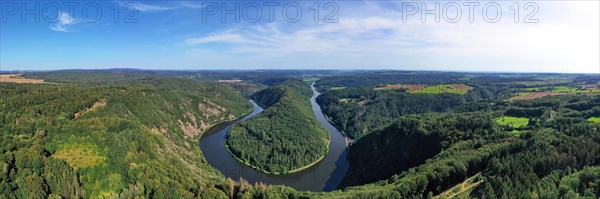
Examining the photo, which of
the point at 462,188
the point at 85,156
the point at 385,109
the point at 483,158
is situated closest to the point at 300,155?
the point at 483,158

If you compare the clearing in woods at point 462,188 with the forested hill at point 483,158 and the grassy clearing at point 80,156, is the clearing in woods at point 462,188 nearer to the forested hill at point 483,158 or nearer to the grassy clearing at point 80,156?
the forested hill at point 483,158

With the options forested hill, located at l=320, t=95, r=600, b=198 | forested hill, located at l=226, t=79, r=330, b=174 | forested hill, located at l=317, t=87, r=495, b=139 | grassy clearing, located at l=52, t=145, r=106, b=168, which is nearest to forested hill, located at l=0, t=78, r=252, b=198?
grassy clearing, located at l=52, t=145, r=106, b=168

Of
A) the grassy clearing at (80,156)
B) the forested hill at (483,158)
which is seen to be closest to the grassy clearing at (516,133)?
the forested hill at (483,158)

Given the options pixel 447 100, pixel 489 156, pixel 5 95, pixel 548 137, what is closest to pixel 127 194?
pixel 489 156

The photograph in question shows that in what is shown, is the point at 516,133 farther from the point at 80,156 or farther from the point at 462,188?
the point at 80,156

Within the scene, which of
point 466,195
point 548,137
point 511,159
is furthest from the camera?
point 548,137

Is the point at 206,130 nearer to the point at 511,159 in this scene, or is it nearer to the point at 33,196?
the point at 33,196

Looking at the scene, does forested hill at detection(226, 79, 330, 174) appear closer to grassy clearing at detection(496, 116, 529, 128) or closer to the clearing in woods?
the clearing in woods
